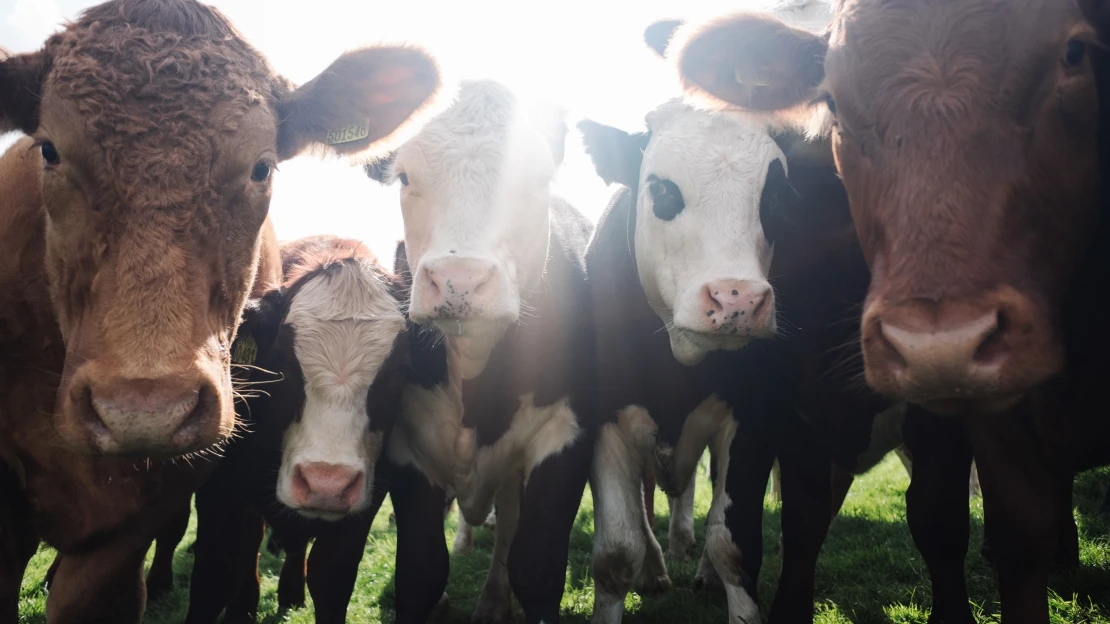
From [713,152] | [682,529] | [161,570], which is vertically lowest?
[682,529]

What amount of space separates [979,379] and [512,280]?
208 cm

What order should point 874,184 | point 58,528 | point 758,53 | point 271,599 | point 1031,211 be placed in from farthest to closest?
point 271,599 < point 758,53 < point 58,528 < point 874,184 < point 1031,211

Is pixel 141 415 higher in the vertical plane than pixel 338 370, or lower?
higher

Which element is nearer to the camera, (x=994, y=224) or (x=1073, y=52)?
(x=994, y=224)

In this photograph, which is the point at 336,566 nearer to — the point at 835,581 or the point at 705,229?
the point at 705,229

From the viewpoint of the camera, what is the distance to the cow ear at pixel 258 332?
4.13m

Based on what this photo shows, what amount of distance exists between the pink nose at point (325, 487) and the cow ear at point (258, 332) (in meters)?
0.75

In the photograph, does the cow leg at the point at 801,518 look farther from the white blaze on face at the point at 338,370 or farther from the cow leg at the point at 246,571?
the cow leg at the point at 246,571

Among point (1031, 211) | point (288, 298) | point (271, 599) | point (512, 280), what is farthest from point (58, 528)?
point (1031, 211)

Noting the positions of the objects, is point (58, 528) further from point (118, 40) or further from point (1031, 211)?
point (1031, 211)

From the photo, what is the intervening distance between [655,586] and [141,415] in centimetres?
385

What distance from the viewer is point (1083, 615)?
11.6 ft

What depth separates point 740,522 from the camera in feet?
13.2

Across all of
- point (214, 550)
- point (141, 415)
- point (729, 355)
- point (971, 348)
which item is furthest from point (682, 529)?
point (141, 415)
